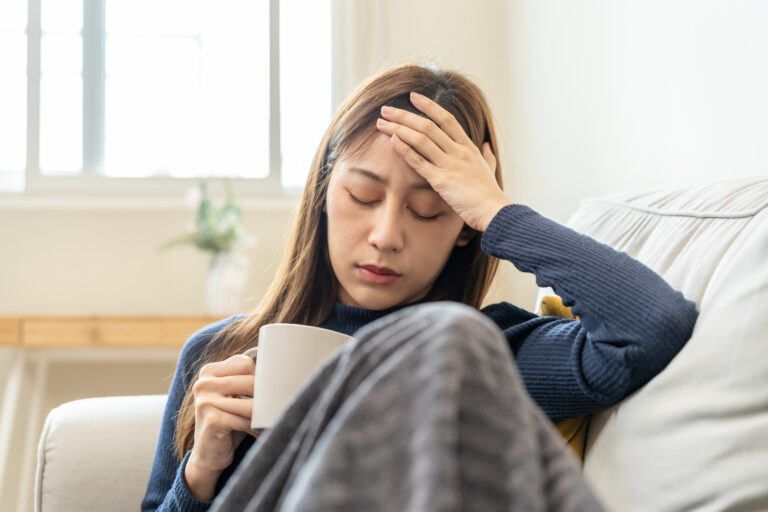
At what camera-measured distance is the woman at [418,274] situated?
2.77 feet

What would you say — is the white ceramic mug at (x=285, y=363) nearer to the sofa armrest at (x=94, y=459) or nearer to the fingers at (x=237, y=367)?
the fingers at (x=237, y=367)

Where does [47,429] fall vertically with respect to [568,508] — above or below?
below

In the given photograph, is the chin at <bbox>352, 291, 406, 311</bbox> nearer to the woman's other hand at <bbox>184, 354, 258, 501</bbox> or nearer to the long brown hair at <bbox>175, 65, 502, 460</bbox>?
the long brown hair at <bbox>175, 65, 502, 460</bbox>

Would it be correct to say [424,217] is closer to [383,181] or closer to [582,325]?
[383,181]

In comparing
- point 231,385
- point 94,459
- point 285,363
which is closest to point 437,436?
point 285,363

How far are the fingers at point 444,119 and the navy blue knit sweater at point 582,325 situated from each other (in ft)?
0.46

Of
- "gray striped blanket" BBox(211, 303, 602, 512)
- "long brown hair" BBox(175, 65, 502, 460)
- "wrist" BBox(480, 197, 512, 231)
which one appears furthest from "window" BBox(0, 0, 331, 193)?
"gray striped blanket" BBox(211, 303, 602, 512)

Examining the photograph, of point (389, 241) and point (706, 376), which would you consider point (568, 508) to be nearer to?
point (706, 376)

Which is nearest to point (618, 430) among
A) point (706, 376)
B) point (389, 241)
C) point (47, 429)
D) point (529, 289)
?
point (706, 376)

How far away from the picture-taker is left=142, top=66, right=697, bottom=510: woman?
846 millimetres

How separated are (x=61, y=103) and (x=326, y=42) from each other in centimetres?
104

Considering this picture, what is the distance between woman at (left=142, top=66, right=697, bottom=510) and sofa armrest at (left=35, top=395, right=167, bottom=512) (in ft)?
0.31

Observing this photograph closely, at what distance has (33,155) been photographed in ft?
9.86

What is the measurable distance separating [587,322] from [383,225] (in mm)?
287
